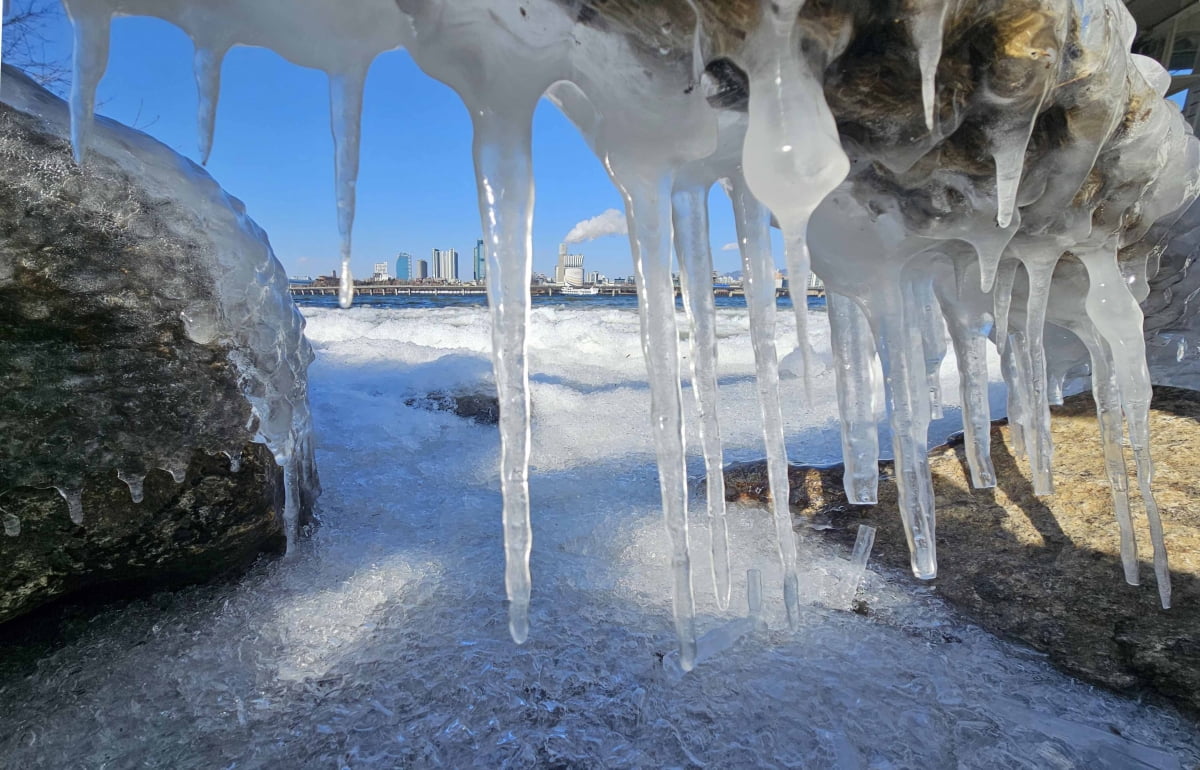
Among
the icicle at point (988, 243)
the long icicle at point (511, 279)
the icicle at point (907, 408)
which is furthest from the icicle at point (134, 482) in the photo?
the icicle at point (988, 243)

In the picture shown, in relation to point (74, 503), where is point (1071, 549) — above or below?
below

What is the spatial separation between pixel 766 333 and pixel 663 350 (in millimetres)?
389

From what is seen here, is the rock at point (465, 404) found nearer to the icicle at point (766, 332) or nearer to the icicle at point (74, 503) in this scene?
the icicle at point (74, 503)

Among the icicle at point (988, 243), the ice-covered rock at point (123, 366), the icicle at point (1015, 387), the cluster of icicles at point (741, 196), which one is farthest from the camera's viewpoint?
the icicle at point (1015, 387)

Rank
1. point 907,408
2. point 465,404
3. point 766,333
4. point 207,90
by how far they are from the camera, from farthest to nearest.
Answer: point 465,404 < point 907,408 < point 766,333 < point 207,90

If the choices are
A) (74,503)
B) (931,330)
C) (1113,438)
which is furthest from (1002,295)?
(74,503)

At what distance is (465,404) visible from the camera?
6.75m

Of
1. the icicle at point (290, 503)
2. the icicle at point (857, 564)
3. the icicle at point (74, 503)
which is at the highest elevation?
the icicle at point (74, 503)

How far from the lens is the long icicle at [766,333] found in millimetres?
1726

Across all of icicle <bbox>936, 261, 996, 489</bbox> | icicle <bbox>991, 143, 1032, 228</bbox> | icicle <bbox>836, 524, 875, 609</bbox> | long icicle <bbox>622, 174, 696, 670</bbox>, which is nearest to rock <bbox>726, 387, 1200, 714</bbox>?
icicle <bbox>836, 524, 875, 609</bbox>

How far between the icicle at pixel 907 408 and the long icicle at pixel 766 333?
0.63 metres

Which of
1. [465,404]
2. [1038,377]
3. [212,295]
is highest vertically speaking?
[212,295]

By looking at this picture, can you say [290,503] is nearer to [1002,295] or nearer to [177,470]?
[177,470]

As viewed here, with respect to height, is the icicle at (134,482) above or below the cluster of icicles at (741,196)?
below
